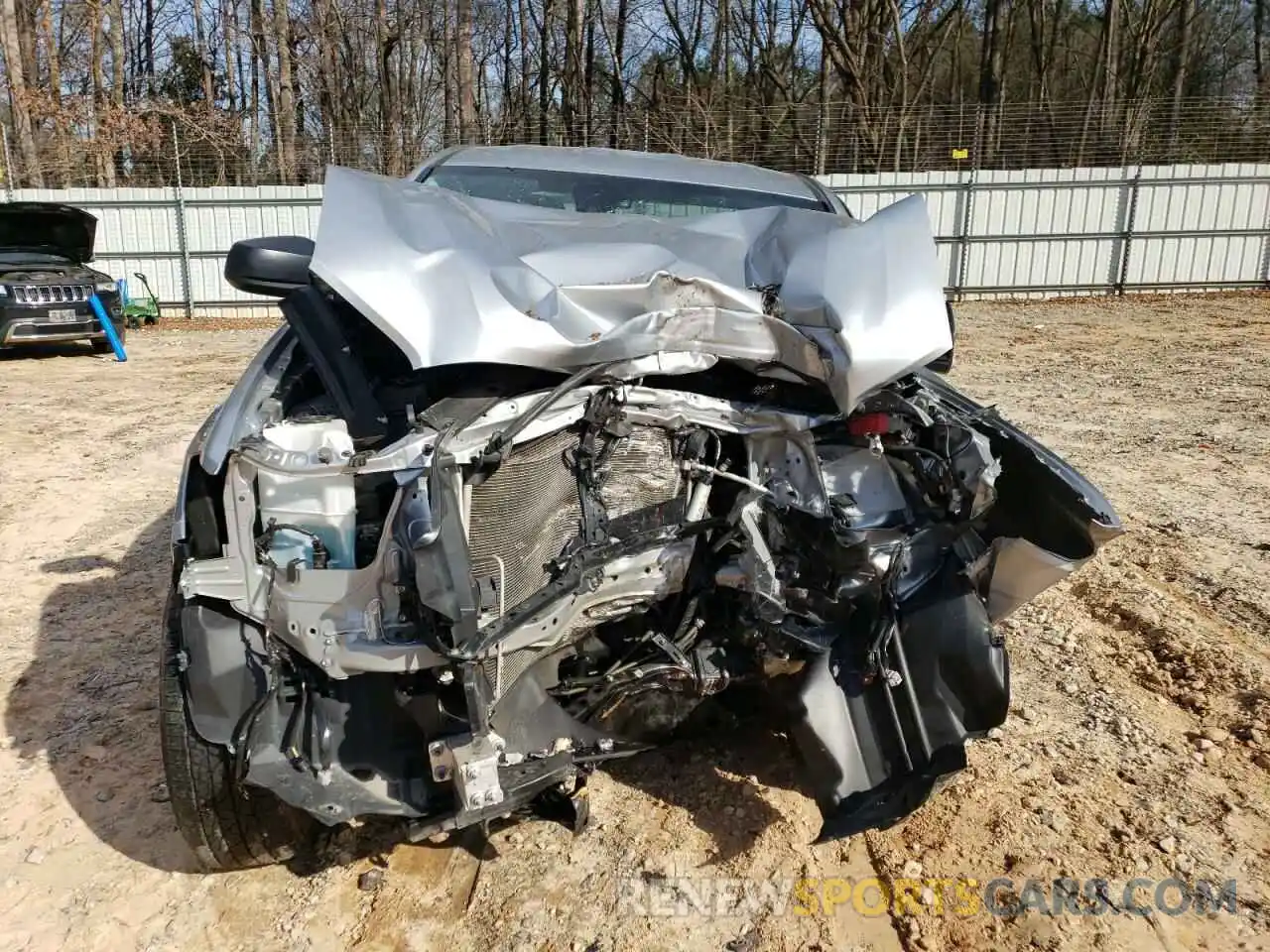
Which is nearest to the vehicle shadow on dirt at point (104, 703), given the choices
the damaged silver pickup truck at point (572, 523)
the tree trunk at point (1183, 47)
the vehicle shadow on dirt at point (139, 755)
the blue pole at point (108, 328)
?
the vehicle shadow on dirt at point (139, 755)

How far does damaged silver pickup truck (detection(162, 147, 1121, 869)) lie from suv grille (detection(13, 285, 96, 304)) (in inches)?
374

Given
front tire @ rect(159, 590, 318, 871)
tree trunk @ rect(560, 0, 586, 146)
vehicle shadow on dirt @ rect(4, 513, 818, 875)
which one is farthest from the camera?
tree trunk @ rect(560, 0, 586, 146)

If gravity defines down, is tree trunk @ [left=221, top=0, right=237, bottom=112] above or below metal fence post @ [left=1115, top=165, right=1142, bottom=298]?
above

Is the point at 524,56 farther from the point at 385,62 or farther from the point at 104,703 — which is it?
the point at 104,703

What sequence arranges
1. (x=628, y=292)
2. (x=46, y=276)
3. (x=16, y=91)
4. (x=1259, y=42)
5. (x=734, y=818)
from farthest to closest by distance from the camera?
1. (x=1259, y=42)
2. (x=16, y=91)
3. (x=46, y=276)
4. (x=734, y=818)
5. (x=628, y=292)

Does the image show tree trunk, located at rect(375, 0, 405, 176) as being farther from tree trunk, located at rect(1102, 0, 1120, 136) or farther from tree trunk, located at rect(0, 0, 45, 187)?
tree trunk, located at rect(1102, 0, 1120, 136)

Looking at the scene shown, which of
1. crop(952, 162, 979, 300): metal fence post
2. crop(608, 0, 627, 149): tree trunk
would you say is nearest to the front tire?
crop(952, 162, 979, 300): metal fence post

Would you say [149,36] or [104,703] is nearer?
[104,703]

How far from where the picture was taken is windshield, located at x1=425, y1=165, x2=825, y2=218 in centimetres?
337

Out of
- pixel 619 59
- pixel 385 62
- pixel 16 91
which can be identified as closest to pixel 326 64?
pixel 385 62

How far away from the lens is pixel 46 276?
9906mm

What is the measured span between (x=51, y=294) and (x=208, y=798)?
397 inches

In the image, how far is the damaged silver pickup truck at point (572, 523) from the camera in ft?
6.20

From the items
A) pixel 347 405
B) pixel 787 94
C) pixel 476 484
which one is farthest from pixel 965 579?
pixel 787 94
